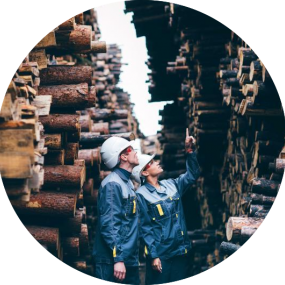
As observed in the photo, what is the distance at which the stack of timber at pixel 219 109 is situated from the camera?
7.06 metres

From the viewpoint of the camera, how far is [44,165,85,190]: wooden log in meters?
6.99

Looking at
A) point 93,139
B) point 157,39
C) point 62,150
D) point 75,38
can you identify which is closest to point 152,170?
point 62,150

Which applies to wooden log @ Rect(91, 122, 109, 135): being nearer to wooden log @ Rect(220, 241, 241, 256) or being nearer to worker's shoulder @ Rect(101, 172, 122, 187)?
worker's shoulder @ Rect(101, 172, 122, 187)

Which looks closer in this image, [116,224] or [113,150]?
A: [116,224]

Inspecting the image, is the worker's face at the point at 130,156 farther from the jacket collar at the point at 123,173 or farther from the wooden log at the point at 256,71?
the wooden log at the point at 256,71

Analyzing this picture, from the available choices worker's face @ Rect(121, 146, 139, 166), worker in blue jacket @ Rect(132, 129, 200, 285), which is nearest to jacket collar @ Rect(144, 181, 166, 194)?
worker in blue jacket @ Rect(132, 129, 200, 285)

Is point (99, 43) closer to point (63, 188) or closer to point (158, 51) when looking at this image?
point (63, 188)

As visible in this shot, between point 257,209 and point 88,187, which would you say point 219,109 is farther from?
point 257,209

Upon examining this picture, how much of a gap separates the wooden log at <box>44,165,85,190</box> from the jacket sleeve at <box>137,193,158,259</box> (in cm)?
82

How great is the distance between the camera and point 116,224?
21.1 feet

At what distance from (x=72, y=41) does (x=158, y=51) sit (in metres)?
6.64

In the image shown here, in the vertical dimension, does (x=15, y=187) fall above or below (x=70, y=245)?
above

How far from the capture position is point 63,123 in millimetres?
7094

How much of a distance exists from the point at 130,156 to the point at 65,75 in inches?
56.2
